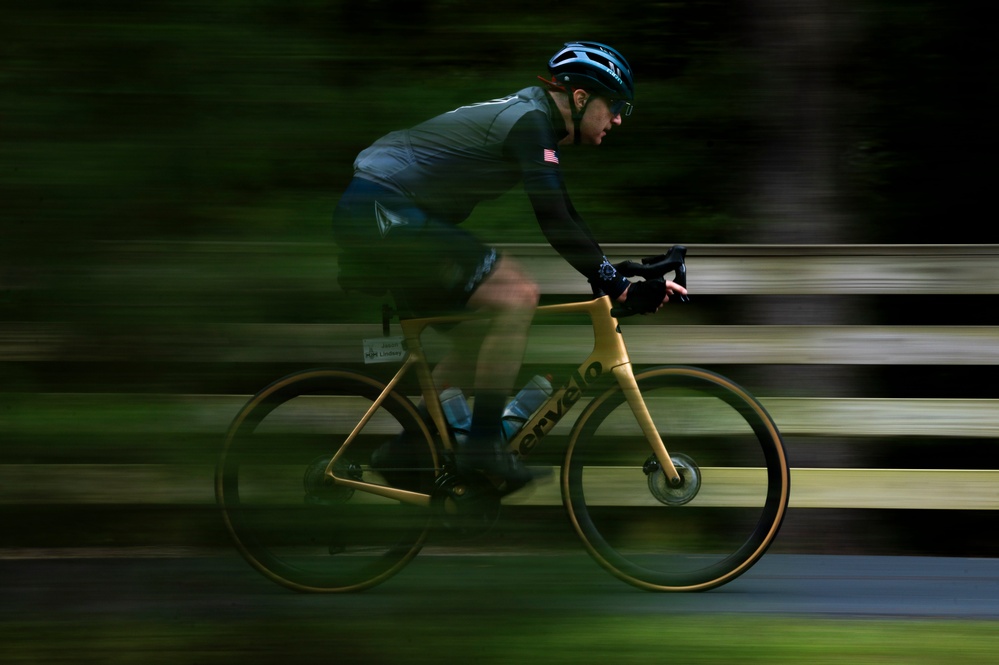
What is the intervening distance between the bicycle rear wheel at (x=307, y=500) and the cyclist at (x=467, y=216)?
0.55ft

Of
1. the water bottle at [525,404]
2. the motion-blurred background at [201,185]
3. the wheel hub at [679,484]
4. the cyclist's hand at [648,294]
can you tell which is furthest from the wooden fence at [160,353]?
the cyclist's hand at [648,294]

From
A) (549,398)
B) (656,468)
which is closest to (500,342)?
(549,398)

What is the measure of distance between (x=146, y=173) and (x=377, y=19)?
36 cm

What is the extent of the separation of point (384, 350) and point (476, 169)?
39cm

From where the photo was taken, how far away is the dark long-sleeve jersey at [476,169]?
1533 mm

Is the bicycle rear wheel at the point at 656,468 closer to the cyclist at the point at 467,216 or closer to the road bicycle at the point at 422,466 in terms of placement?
the road bicycle at the point at 422,466

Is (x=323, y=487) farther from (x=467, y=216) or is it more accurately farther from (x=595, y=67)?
(x=595, y=67)

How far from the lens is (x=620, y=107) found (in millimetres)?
1620

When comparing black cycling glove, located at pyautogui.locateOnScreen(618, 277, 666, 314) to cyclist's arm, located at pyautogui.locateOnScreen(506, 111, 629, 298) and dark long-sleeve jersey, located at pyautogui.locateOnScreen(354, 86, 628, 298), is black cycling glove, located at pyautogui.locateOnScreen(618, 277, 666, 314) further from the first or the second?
cyclist's arm, located at pyautogui.locateOnScreen(506, 111, 629, 298)

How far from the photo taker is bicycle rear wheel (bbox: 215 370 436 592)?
62.7 inches

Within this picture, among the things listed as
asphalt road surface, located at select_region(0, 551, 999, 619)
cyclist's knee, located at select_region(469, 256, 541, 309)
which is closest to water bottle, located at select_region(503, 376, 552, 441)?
cyclist's knee, located at select_region(469, 256, 541, 309)

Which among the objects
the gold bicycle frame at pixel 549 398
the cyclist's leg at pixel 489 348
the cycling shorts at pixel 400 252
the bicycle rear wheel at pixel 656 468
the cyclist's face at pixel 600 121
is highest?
the cyclist's face at pixel 600 121

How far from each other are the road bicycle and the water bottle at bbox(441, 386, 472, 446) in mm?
20

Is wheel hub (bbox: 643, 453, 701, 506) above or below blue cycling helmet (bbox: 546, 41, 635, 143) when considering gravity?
below
